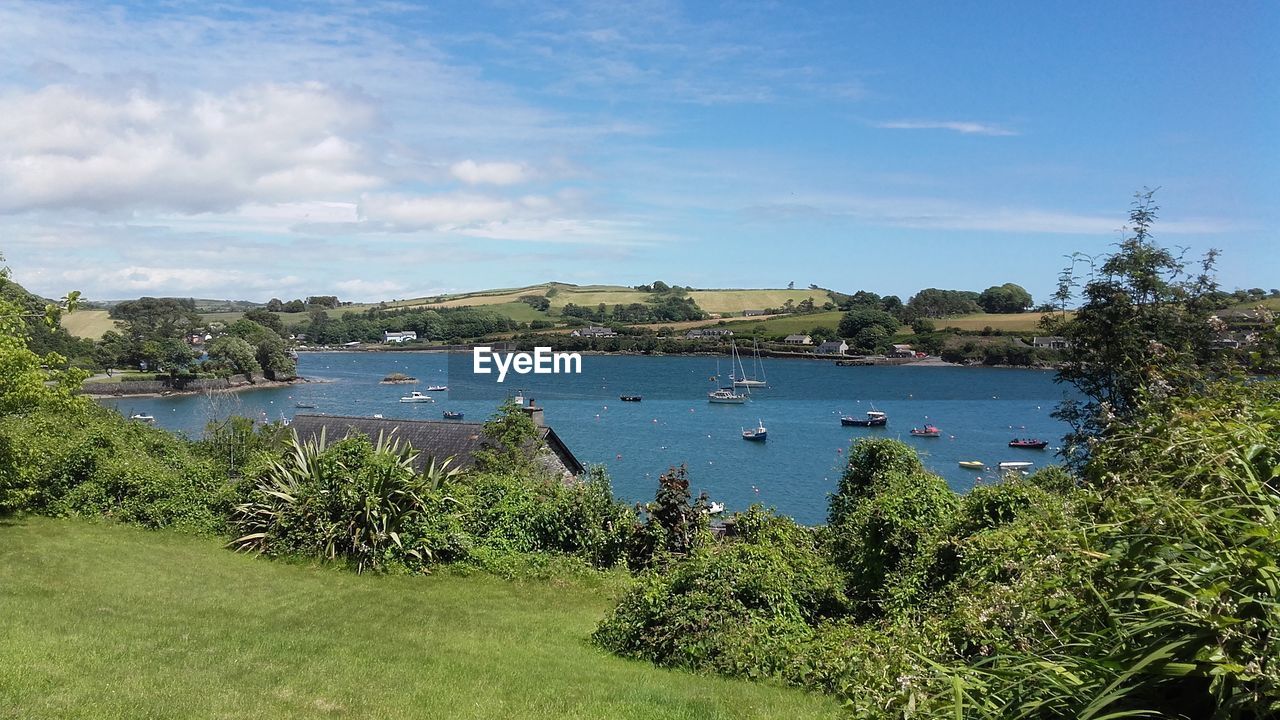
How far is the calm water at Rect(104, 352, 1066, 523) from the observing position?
57656 mm

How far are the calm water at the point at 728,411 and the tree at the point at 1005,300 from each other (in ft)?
109

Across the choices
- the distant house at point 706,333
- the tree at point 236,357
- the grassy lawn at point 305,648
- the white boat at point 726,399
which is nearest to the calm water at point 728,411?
the white boat at point 726,399

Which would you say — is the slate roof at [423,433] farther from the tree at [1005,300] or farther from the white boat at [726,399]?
the tree at [1005,300]

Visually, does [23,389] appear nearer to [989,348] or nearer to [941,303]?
[989,348]

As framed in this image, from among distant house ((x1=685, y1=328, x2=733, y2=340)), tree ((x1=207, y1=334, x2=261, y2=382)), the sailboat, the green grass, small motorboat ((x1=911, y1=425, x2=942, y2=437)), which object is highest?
the green grass

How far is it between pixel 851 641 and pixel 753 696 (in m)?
1.68

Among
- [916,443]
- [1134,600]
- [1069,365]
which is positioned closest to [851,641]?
[1134,600]

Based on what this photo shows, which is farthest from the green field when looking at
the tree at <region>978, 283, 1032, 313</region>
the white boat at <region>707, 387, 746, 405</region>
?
the white boat at <region>707, 387, 746, 405</region>

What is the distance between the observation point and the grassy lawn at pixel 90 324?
133125 mm

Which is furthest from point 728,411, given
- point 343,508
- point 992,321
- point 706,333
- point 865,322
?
point 992,321

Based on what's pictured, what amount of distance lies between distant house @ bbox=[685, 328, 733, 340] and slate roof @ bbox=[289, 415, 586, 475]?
463 feet

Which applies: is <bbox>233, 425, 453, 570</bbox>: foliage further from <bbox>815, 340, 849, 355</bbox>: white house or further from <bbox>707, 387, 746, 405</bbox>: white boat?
<bbox>815, 340, 849, 355</bbox>: white house

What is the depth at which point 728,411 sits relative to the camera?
96188 millimetres

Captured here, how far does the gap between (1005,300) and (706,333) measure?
6103 centimetres
